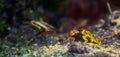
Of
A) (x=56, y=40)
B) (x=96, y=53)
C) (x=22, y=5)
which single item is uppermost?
(x=22, y=5)

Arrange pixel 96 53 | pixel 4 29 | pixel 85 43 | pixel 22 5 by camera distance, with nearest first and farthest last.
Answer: pixel 96 53 < pixel 85 43 < pixel 4 29 < pixel 22 5

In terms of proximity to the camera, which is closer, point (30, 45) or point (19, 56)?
point (19, 56)

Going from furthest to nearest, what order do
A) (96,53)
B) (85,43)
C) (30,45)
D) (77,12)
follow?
(77,12)
(30,45)
(85,43)
(96,53)

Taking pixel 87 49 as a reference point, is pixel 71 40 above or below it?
above

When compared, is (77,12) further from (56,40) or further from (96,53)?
(96,53)

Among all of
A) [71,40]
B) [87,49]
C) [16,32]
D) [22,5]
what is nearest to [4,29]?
[16,32]

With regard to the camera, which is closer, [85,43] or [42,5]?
[85,43]

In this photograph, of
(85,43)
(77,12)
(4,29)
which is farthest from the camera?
(77,12)

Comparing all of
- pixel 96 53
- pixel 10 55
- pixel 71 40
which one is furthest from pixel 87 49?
pixel 10 55

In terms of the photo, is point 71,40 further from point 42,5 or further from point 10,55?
point 42,5
